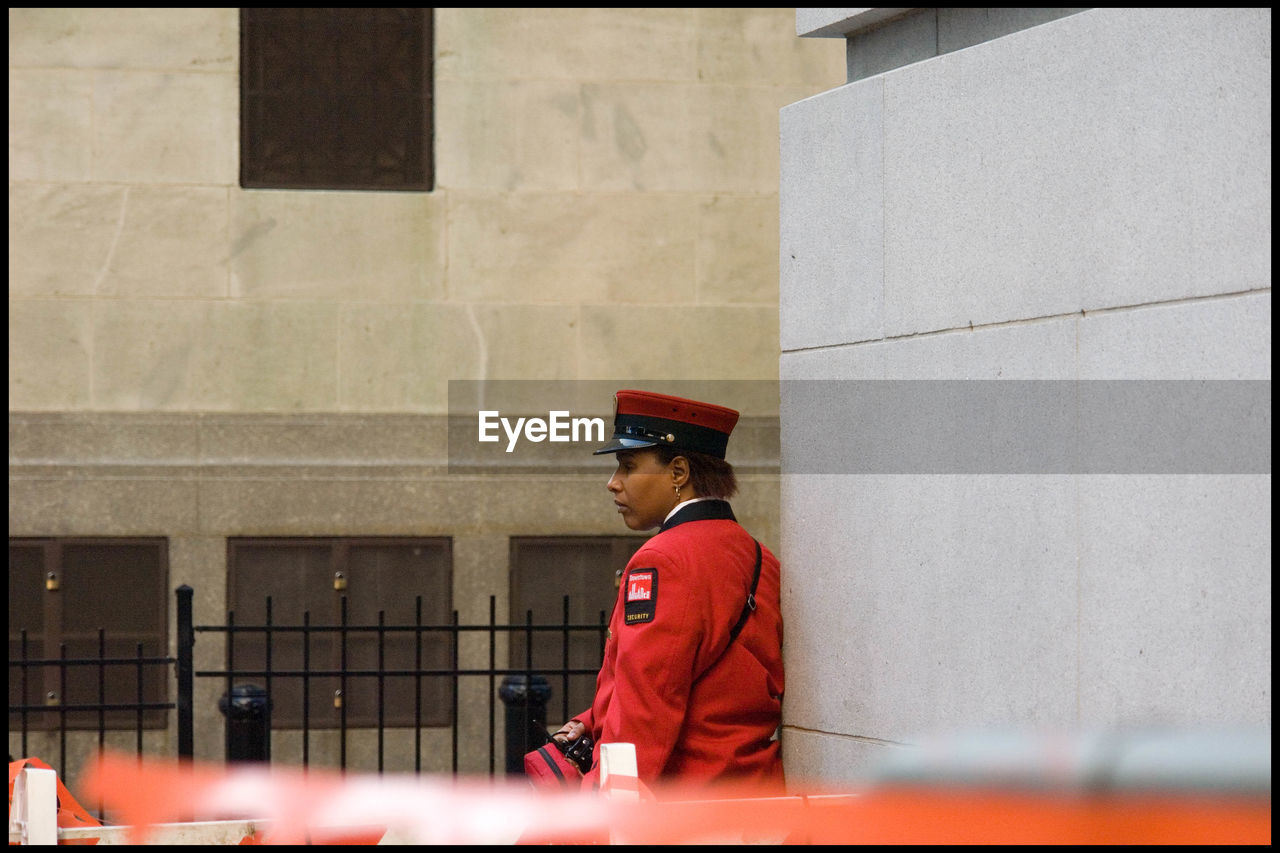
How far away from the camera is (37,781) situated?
2914 mm

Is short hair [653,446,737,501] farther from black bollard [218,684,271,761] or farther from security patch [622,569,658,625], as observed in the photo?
black bollard [218,684,271,761]

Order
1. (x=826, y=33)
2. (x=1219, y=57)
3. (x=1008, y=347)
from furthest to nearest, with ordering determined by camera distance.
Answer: (x=826, y=33)
(x=1008, y=347)
(x=1219, y=57)

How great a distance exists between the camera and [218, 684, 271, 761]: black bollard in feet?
22.2

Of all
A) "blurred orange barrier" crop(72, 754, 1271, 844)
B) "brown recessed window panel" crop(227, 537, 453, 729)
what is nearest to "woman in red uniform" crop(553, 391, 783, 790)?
"blurred orange barrier" crop(72, 754, 1271, 844)

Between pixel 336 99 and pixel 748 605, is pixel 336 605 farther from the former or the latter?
pixel 748 605

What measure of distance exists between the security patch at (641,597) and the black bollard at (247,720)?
3066 millimetres

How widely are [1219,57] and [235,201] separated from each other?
7580 mm

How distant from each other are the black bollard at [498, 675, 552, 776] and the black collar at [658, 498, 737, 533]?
89.1 inches

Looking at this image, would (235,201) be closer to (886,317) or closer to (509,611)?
(509,611)

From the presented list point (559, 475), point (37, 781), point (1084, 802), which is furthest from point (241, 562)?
point (1084, 802)

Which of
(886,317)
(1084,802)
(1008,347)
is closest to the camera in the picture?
(1084,802)

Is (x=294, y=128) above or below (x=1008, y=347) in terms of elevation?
above

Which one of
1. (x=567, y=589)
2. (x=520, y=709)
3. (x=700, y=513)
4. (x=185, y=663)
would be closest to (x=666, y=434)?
(x=700, y=513)

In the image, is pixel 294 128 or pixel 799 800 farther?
pixel 294 128
